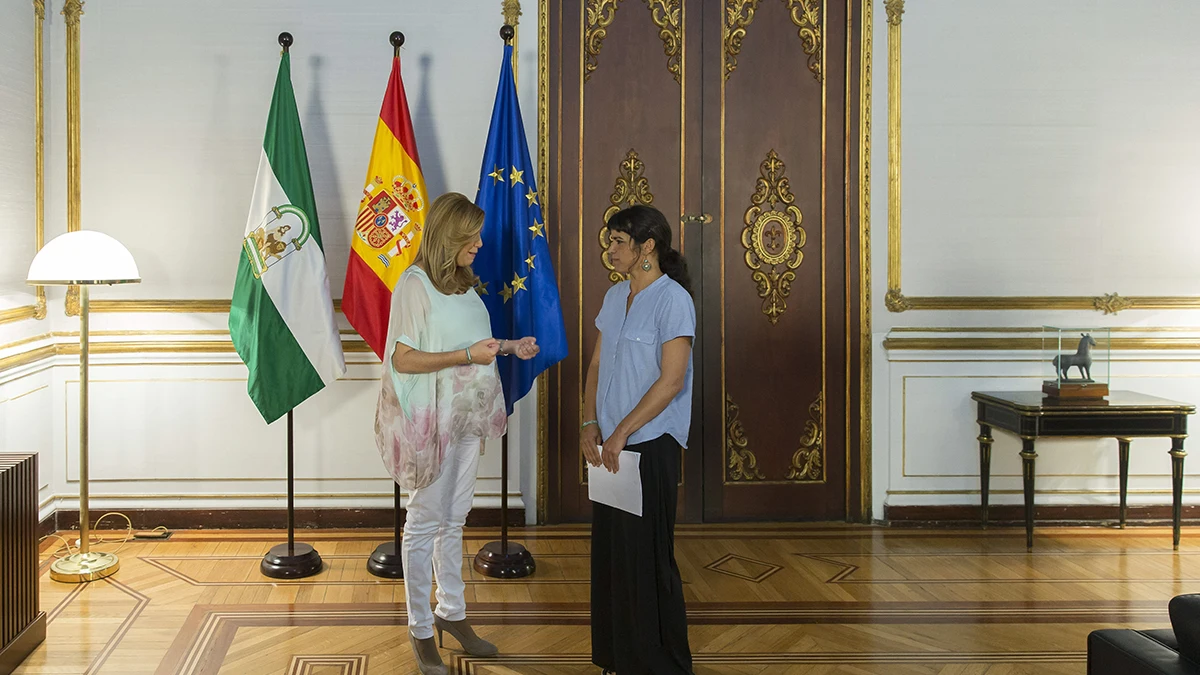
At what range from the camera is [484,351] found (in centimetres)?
326

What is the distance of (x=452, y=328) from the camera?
3.36 meters

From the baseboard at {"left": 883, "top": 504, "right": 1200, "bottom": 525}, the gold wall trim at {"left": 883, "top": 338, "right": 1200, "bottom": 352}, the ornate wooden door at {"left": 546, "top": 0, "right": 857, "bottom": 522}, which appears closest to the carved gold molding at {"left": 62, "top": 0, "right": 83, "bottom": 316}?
the ornate wooden door at {"left": 546, "top": 0, "right": 857, "bottom": 522}

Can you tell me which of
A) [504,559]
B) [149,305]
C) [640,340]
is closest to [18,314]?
[149,305]

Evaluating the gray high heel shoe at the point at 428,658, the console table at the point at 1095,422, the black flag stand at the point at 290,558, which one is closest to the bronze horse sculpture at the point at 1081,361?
the console table at the point at 1095,422

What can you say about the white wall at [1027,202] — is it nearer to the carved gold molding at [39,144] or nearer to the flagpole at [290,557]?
the flagpole at [290,557]

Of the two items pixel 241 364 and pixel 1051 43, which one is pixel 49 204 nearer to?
pixel 241 364

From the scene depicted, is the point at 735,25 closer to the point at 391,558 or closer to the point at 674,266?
the point at 674,266

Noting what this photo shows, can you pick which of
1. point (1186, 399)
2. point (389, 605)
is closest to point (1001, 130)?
point (1186, 399)

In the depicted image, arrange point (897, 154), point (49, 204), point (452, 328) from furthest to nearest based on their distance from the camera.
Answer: point (897, 154) < point (49, 204) < point (452, 328)

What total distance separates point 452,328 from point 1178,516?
3657 millimetres

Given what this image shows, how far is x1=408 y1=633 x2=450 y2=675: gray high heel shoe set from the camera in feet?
11.1

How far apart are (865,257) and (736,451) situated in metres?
1.15

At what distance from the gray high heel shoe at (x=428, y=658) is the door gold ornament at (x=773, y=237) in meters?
2.62

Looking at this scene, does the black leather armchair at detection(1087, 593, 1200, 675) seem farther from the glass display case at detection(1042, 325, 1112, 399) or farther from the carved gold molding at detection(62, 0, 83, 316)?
the carved gold molding at detection(62, 0, 83, 316)
